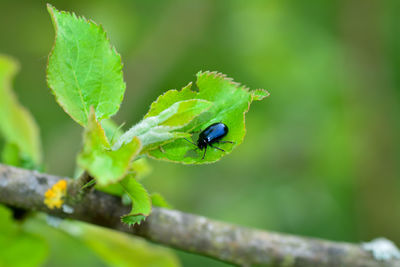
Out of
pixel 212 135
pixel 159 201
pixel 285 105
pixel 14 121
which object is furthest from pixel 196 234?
pixel 285 105

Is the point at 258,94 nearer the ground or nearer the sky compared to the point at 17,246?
nearer the sky

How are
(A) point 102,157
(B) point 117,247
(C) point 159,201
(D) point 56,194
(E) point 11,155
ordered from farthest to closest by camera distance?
(B) point 117,247 → (E) point 11,155 → (C) point 159,201 → (D) point 56,194 → (A) point 102,157

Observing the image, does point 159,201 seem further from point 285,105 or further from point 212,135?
point 285,105

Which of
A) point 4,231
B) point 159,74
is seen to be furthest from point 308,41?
point 4,231

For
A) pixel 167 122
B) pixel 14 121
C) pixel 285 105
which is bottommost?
pixel 167 122

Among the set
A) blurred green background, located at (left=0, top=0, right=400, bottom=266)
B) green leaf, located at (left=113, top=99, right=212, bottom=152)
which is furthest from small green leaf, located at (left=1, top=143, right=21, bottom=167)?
blurred green background, located at (left=0, top=0, right=400, bottom=266)

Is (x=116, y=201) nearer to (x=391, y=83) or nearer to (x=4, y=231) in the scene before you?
(x=4, y=231)

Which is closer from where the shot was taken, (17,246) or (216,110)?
(216,110)
